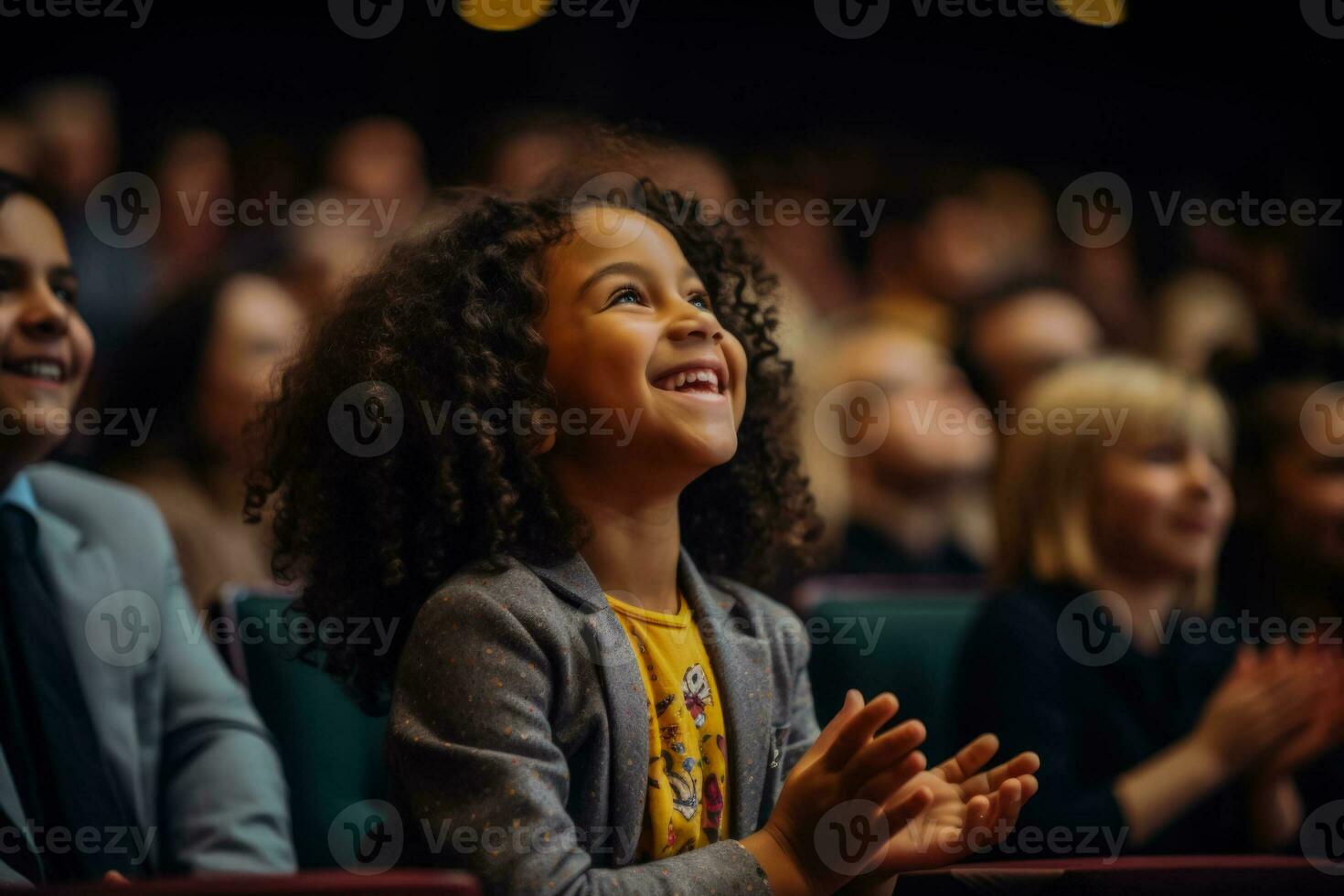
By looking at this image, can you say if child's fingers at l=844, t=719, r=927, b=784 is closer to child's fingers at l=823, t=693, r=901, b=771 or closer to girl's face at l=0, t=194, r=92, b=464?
child's fingers at l=823, t=693, r=901, b=771

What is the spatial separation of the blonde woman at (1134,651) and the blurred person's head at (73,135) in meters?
1.80

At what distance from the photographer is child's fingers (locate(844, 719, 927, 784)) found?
3.25ft

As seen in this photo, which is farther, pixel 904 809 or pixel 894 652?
pixel 894 652

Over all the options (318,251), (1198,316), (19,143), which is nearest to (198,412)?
(318,251)

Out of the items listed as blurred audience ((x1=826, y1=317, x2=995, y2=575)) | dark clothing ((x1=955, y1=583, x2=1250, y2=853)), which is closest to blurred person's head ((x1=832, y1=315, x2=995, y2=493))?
blurred audience ((x1=826, y1=317, x2=995, y2=575))

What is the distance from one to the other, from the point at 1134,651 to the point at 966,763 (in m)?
0.75

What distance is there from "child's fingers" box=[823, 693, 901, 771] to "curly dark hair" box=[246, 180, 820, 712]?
0.29 meters

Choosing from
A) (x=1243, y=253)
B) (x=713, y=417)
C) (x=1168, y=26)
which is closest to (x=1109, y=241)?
(x=1243, y=253)

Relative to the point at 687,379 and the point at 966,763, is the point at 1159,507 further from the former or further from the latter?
the point at 687,379

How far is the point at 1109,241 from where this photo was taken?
146 inches

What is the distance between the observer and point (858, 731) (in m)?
1.01

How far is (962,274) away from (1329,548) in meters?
1.50

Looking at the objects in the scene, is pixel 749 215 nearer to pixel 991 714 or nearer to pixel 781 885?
pixel 991 714

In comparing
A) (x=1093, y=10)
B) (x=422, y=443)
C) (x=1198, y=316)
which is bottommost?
(x=422, y=443)
